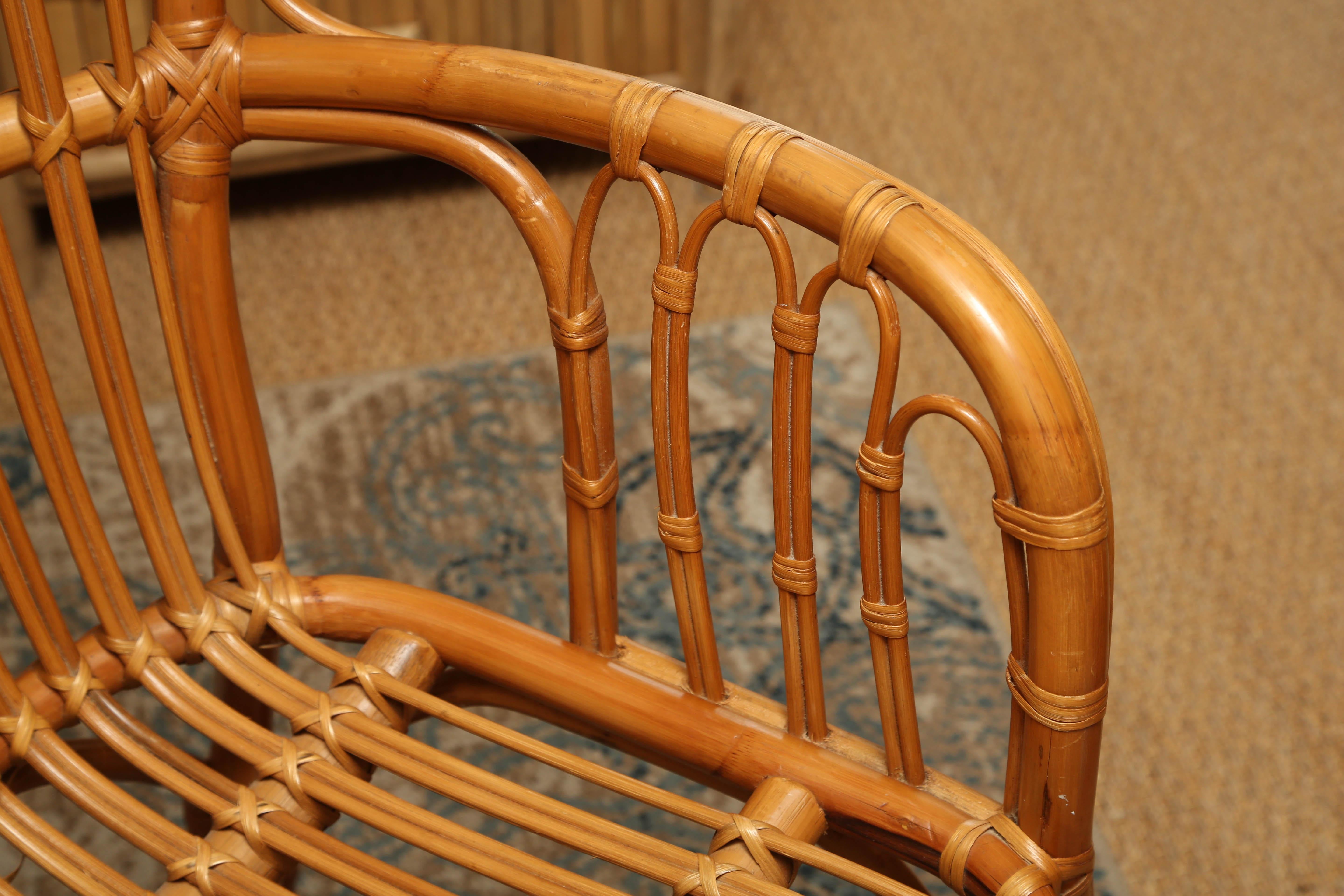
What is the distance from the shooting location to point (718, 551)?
1.33m

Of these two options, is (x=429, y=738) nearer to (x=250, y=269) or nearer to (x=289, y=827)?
(x=289, y=827)

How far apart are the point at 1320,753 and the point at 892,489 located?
848mm

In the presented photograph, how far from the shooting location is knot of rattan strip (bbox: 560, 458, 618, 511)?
A: 26.5 inches

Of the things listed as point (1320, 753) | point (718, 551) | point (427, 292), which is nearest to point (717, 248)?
point (427, 292)

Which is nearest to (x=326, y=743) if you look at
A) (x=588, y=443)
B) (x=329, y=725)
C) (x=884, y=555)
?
(x=329, y=725)

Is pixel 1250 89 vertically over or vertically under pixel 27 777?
over

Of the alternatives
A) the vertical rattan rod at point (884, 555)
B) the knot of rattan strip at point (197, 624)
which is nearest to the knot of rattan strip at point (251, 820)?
the knot of rattan strip at point (197, 624)

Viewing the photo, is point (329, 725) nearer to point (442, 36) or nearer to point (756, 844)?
point (756, 844)

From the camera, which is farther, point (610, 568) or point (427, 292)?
point (427, 292)

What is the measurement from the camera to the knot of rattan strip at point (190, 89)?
638 mm

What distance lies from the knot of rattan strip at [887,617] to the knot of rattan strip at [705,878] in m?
0.14

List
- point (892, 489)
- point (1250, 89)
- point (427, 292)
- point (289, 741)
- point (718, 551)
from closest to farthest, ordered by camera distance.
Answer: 1. point (892, 489)
2. point (289, 741)
3. point (718, 551)
4. point (427, 292)
5. point (1250, 89)

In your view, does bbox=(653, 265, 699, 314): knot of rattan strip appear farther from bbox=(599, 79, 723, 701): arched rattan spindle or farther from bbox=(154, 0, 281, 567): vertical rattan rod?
bbox=(154, 0, 281, 567): vertical rattan rod

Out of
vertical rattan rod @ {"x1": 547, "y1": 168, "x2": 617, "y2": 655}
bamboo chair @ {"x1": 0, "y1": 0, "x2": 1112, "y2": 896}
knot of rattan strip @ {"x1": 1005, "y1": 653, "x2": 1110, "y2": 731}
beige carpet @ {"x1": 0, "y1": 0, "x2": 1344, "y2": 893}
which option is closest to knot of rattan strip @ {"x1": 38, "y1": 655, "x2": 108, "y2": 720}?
bamboo chair @ {"x1": 0, "y1": 0, "x2": 1112, "y2": 896}
